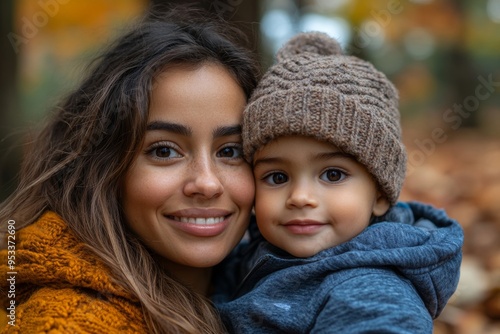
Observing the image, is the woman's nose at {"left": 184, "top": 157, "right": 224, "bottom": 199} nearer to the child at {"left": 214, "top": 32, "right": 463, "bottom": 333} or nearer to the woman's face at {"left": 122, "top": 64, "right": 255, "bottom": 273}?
the woman's face at {"left": 122, "top": 64, "right": 255, "bottom": 273}

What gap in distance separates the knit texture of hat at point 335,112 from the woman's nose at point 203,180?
0.19m

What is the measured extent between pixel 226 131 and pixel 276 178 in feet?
0.89

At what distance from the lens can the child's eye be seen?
7.40 ft

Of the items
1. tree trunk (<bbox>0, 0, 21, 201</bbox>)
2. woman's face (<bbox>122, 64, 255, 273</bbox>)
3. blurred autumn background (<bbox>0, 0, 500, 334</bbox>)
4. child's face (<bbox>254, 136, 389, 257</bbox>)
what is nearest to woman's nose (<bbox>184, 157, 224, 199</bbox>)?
woman's face (<bbox>122, 64, 255, 273</bbox>)

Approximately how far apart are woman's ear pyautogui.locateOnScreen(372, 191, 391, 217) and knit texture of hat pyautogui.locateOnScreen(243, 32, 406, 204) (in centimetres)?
3

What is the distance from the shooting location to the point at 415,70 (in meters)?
16.9

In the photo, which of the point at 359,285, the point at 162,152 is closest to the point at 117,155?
the point at 162,152

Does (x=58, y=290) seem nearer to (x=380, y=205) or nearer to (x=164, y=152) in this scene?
(x=164, y=152)

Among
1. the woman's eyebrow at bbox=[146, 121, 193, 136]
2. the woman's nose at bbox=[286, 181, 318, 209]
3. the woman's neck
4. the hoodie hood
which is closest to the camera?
the hoodie hood

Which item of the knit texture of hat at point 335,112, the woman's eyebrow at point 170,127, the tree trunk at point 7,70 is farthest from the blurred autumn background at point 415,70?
the woman's eyebrow at point 170,127

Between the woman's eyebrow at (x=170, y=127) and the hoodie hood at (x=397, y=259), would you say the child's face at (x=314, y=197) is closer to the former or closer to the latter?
the hoodie hood at (x=397, y=259)

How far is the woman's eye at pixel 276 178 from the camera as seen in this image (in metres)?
2.27

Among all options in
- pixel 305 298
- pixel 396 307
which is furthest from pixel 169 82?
pixel 396 307

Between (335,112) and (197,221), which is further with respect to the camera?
(197,221)
